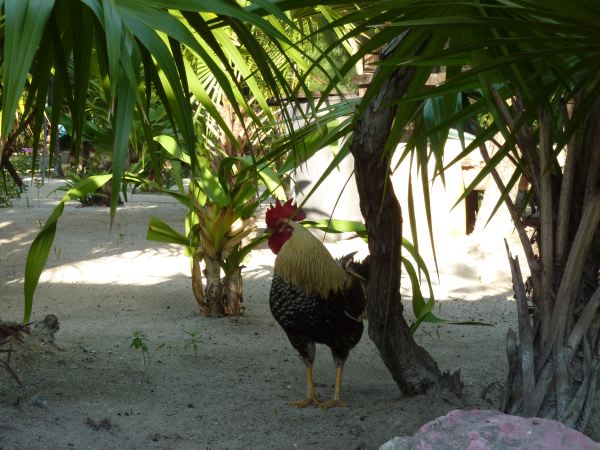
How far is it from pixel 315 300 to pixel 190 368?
935mm

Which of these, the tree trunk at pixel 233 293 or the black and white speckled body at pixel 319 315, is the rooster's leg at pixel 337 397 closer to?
the black and white speckled body at pixel 319 315

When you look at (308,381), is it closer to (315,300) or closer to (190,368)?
(315,300)

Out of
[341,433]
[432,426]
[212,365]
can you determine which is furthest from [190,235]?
[432,426]

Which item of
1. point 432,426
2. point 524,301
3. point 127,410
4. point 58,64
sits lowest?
point 127,410

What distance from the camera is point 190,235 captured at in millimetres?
5652

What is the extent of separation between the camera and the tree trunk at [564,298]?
2.69 m

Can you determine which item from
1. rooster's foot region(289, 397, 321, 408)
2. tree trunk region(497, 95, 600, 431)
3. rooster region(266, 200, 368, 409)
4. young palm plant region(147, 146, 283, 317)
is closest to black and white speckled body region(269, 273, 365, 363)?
rooster region(266, 200, 368, 409)

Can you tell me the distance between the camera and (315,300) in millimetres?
3916

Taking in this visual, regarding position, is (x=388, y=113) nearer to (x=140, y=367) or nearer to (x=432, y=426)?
(x=432, y=426)

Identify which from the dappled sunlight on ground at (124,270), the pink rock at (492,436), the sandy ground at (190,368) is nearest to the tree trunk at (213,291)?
the sandy ground at (190,368)

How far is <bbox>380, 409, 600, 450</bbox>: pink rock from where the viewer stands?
1857mm

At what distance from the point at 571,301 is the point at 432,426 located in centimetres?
102

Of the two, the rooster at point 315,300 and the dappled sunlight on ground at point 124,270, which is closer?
the rooster at point 315,300

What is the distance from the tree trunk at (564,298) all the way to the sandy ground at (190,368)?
76cm
